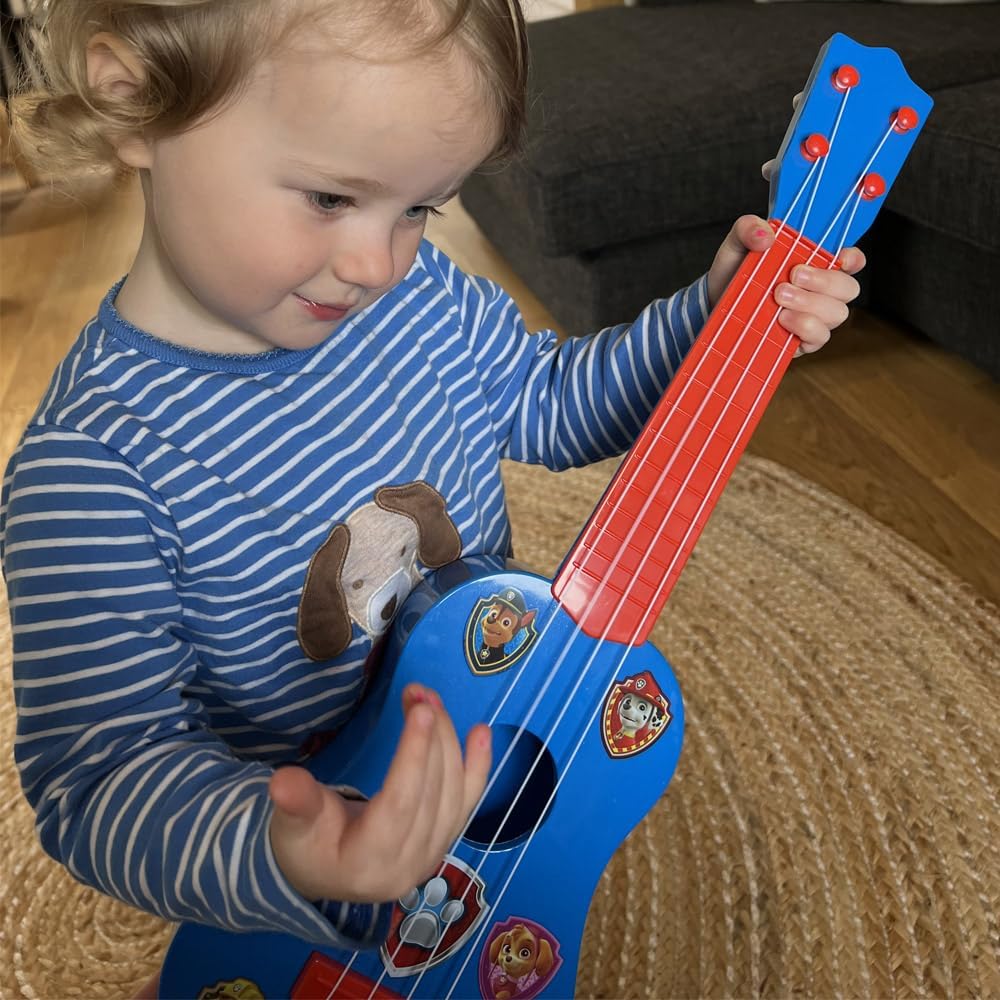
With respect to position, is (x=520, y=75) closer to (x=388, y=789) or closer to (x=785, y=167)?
(x=785, y=167)

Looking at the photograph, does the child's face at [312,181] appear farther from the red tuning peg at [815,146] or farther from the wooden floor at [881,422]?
the wooden floor at [881,422]

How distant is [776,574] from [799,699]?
187 mm

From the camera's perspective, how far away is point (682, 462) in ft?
1.98

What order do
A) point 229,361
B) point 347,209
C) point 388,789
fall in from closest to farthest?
point 388,789 < point 347,209 < point 229,361

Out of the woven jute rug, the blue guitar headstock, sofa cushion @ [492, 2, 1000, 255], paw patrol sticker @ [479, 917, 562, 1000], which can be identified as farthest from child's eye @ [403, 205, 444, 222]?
sofa cushion @ [492, 2, 1000, 255]

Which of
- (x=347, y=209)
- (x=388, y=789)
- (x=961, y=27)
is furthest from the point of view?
(x=961, y=27)

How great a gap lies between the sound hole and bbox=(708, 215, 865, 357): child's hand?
0.29 meters

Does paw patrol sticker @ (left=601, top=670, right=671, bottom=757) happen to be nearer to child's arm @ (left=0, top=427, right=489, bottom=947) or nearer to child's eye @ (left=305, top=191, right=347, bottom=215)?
child's arm @ (left=0, top=427, right=489, bottom=947)

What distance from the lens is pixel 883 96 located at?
648 millimetres

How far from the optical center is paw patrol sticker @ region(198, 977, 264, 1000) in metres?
0.53

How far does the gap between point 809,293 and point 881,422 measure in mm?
828

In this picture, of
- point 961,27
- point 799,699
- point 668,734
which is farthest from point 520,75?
point 961,27

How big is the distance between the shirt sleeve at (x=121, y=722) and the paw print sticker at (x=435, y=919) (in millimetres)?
33

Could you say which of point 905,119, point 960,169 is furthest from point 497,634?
point 960,169
